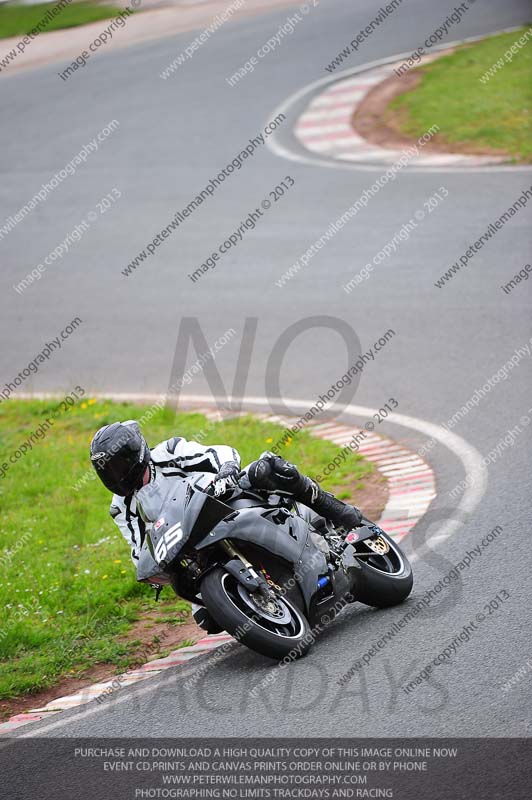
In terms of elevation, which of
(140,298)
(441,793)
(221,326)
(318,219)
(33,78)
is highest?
(441,793)

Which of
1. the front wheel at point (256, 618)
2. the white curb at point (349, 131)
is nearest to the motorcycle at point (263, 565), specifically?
the front wheel at point (256, 618)

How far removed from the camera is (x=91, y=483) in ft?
33.5

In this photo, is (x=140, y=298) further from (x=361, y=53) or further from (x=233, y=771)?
(x=361, y=53)

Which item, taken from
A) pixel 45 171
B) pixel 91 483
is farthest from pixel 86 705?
pixel 45 171

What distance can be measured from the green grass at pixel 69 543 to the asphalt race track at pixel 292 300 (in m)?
0.76

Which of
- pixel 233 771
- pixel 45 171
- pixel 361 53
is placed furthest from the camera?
pixel 361 53

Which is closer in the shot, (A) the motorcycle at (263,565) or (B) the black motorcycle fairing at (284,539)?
(A) the motorcycle at (263,565)

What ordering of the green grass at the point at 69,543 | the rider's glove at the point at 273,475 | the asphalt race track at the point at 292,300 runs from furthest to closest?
the green grass at the point at 69,543 → the rider's glove at the point at 273,475 → the asphalt race track at the point at 292,300

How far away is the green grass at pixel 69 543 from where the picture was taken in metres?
7.46

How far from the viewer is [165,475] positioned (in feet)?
22.3

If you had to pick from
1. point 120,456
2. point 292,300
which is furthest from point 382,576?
point 292,300

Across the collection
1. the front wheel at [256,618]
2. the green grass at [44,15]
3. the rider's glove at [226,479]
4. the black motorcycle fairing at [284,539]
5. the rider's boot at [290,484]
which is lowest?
the green grass at [44,15]

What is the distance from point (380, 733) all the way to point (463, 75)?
17.4 m

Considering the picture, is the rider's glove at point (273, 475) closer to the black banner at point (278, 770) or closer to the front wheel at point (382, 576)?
the front wheel at point (382, 576)
